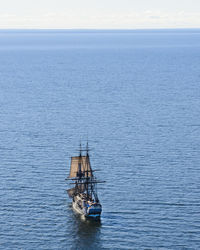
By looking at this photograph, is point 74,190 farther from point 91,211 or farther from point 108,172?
point 108,172

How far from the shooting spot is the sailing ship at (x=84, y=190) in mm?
83494

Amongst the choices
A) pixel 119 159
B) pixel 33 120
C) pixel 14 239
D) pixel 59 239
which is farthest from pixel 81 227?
pixel 33 120

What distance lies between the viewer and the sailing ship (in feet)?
274

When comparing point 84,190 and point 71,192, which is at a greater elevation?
point 84,190

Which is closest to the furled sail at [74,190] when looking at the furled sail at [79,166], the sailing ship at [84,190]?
→ the sailing ship at [84,190]

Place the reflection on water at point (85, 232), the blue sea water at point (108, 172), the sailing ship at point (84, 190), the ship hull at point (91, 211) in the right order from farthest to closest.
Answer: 1. the sailing ship at point (84, 190)
2. the ship hull at point (91, 211)
3. the blue sea water at point (108, 172)
4. the reflection on water at point (85, 232)

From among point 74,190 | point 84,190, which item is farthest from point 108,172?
point 74,190

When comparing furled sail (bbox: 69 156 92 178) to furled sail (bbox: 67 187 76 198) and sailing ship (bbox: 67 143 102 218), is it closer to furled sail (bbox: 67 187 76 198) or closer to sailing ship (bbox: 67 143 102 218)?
sailing ship (bbox: 67 143 102 218)

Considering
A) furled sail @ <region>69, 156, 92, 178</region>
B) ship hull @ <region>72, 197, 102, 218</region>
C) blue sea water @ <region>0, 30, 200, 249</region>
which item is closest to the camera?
blue sea water @ <region>0, 30, 200, 249</region>

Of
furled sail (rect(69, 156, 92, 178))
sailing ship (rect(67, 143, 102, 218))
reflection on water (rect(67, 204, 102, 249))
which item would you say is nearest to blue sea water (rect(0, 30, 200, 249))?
reflection on water (rect(67, 204, 102, 249))

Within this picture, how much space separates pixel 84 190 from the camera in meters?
92.8

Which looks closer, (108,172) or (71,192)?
(71,192)

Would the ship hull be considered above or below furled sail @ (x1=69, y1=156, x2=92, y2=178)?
below

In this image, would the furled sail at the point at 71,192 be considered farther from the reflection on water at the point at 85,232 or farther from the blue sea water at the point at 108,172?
the reflection on water at the point at 85,232
